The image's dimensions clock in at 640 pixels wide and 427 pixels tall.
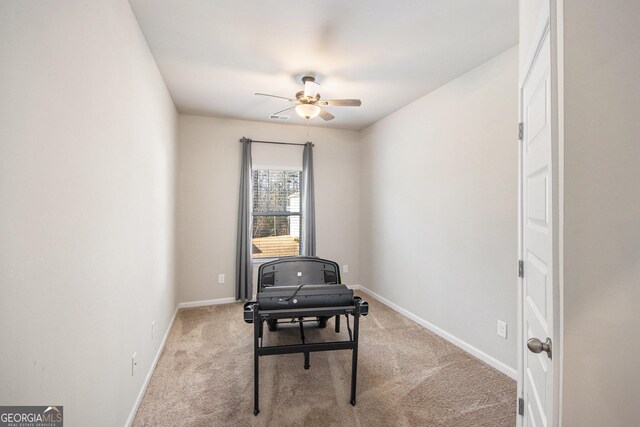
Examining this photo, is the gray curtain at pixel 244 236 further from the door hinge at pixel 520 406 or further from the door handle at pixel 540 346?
the door handle at pixel 540 346

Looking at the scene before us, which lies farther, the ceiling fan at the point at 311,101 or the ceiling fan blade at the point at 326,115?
the ceiling fan blade at the point at 326,115

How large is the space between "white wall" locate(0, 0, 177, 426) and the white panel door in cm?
162

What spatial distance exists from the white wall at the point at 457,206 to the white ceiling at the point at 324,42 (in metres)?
0.32

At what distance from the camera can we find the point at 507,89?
7.44 feet

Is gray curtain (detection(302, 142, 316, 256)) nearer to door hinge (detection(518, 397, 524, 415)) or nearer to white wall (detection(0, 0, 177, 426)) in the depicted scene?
white wall (detection(0, 0, 177, 426))

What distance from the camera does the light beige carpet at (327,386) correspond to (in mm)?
1812

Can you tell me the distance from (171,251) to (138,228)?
1495mm

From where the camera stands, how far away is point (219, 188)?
4094 millimetres

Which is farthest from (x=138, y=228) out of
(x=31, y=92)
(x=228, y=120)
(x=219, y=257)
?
(x=228, y=120)
